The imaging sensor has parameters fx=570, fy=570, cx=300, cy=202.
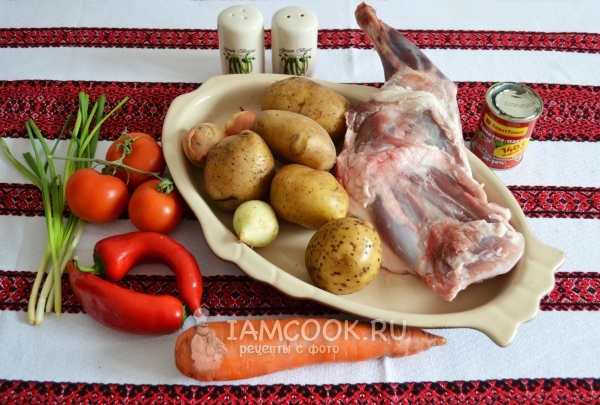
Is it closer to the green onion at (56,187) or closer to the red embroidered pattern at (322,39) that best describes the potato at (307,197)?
the green onion at (56,187)

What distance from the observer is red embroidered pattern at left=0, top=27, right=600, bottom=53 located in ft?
5.29

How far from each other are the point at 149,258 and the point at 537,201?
2.87 feet

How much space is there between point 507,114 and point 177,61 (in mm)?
891

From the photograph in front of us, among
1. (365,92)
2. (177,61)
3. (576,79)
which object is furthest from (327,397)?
(576,79)

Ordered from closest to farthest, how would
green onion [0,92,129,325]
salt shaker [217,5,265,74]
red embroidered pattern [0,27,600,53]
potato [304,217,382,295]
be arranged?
potato [304,217,382,295] → green onion [0,92,129,325] → salt shaker [217,5,265,74] → red embroidered pattern [0,27,600,53]

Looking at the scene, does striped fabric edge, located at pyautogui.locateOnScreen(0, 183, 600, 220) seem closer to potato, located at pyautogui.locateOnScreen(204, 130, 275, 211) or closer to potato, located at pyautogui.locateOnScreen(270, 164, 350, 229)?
potato, located at pyautogui.locateOnScreen(204, 130, 275, 211)

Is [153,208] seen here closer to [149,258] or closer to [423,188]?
[149,258]

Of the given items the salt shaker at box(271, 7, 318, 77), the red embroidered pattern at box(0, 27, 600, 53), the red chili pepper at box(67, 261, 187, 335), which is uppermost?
the salt shaker at box(271, 7, 318, 77)

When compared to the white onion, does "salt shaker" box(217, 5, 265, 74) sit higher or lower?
higher

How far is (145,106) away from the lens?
1.47 m

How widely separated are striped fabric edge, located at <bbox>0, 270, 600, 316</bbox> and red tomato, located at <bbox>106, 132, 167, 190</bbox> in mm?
218

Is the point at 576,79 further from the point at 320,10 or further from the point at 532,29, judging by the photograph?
the point at 320,10

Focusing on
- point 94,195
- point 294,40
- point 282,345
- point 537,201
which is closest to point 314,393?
point 282,345

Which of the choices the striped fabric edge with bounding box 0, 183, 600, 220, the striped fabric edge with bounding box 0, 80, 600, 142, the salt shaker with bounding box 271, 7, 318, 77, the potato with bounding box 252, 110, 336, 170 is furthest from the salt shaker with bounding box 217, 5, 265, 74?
the striped fabric edge with bounding box 0, 183, 600, 220
